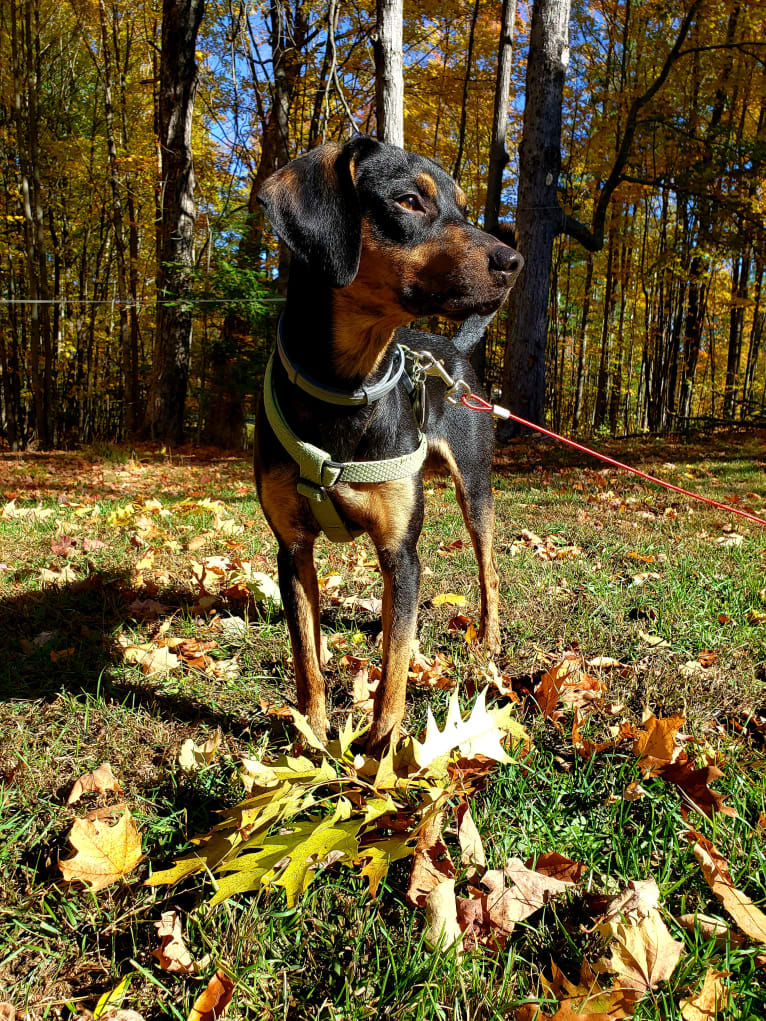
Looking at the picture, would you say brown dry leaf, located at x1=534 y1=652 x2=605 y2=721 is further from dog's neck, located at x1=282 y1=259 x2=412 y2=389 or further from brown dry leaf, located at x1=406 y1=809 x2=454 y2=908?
dog's neck, located at x1=282 y1=259 x2=412 y2=389

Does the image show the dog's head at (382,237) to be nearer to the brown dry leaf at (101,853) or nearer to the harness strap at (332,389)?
the harness strap at (332,389)

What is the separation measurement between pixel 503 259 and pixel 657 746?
1830 mm

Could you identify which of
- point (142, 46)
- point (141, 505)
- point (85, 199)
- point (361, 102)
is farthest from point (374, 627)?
point (142, 46)

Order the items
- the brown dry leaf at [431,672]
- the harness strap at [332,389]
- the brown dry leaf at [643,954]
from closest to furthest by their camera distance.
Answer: the brown dry leaf at [643,954], the harness strap at [332,389], the brown dry leaf at [431,672]

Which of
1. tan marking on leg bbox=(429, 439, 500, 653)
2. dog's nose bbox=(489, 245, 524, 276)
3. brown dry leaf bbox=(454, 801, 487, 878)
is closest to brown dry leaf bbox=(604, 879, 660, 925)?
brown dry leaf bbox=(454, 801, 487, 878)

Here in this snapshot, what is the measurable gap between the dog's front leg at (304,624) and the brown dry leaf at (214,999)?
1.01 metres

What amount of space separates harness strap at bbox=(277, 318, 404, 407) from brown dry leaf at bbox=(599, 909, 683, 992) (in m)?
1.82

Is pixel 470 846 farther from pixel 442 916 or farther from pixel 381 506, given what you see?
pixel 381 506

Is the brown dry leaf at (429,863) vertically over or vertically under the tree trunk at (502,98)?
under

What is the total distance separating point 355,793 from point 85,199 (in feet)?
80.1

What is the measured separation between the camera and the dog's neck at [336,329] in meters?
2.36

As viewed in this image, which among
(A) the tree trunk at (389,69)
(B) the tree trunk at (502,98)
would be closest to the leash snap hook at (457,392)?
(A) the tree trunk at (389,69)

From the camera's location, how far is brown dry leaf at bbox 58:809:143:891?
1718 mm

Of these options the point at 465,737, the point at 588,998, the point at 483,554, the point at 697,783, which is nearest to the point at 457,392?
the point at 483,554
